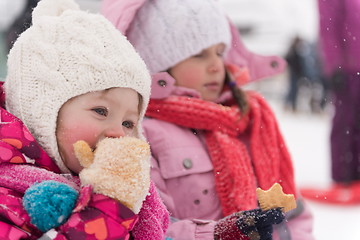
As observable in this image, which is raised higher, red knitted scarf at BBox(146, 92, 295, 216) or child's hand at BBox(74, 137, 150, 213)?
child's hand at BBox(74, 137, 150, 213)

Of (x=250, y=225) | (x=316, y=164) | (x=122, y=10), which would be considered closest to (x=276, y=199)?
(x=250, y=225)

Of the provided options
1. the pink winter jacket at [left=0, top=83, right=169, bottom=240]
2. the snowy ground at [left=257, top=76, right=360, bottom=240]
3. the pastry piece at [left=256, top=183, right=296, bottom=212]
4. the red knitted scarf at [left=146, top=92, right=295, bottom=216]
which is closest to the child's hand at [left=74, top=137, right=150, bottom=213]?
the pink winter jacket at [left=0, top=83, right=169, bottom=240]

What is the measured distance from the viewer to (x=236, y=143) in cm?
93

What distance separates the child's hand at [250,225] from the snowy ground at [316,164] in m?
0.30

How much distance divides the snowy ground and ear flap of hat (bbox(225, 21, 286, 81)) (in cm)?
11

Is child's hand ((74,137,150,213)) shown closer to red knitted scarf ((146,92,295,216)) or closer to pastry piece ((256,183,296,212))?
pastry piece ((256,183,296,212))

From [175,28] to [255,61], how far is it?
0.79ft

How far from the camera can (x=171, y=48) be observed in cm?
91

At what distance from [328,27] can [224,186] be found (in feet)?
1.99

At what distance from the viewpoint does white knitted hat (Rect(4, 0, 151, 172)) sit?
2.11 ft

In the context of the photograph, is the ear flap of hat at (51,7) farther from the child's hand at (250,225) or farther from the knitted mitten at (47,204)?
the child's hand at (250,225)

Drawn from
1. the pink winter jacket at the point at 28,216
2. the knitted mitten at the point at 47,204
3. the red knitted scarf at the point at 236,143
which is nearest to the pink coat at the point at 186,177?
the red knitted scarf at the point at 236,143

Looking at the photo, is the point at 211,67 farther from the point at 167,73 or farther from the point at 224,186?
the point at 224,186

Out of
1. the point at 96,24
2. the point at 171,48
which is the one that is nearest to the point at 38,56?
the point at 96,24
